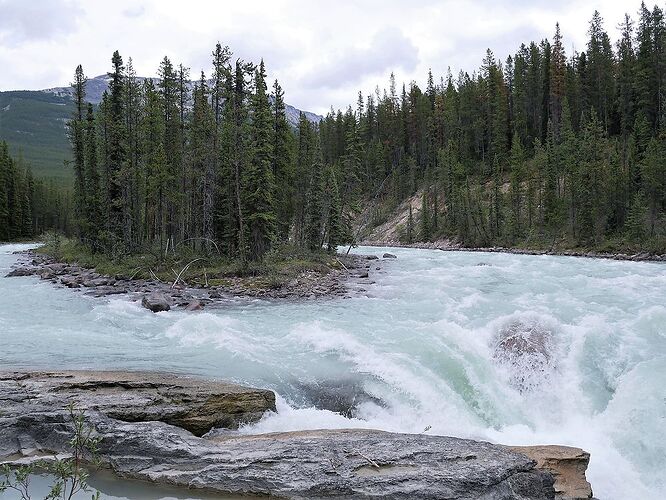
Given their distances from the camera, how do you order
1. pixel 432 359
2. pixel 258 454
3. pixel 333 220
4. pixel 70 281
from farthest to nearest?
pixel 333 220, pixel 70 281, pixel 432 359, pixel 258 454

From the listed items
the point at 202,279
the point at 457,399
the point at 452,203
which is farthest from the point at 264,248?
the point at 452,203

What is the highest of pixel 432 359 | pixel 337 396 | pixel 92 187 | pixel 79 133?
pixel 79 133

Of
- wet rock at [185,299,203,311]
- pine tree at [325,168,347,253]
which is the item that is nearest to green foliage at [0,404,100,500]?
wet rock at [185,299,203,311]

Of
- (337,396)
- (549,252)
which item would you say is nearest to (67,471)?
(337,396)

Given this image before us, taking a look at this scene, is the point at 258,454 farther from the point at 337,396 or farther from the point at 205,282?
the point at 205,282

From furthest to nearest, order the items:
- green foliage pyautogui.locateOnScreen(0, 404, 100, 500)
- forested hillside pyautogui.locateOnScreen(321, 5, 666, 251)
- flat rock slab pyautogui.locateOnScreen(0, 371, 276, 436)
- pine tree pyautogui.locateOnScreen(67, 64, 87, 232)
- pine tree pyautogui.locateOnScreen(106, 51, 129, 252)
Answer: forested hillside pyautogui.locateOnScreen(321, 5, 666, 251)
pine tree pyautogui.locateOnScreen(67, 64, 87, 232)
pine tree pyautogui.locateOnScreen(106, 51, 129, 252)
flat rock slab pyautogui.locateOnScreen(0, 371, 276, 436)
green foliage pyautogui.locateOnScreen(0, 404, 100, 500)

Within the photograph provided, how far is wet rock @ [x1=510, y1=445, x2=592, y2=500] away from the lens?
22.5 ft

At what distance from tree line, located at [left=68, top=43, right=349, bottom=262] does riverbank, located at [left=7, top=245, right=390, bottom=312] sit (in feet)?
8.15

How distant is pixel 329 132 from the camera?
4392 inches

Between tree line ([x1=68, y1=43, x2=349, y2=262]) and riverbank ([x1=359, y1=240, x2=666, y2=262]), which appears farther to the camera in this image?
riverbank ([x1=359, y1=240, x2=666, y2=262])

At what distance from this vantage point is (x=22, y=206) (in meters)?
85.2

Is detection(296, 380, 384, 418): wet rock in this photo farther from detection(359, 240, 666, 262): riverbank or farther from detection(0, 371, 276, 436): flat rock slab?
detection(359, 240, 666, 262): riverbank

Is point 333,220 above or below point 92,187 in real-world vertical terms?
below

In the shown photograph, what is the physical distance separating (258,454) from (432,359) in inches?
262
